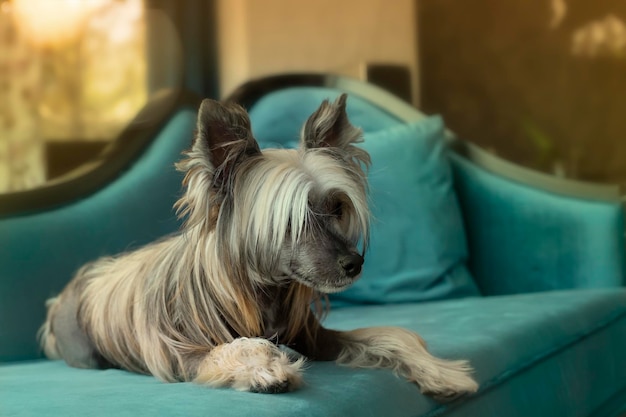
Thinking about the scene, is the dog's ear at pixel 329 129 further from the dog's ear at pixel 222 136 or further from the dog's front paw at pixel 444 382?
the dog's front paw at pixel 444 382

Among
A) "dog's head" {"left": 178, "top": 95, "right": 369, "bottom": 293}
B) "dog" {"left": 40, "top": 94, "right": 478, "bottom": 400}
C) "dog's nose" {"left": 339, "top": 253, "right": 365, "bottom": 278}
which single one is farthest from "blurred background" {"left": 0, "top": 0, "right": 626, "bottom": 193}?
"dog's nose" {"left": 339, "top": 253, "right": 365, "bottom": 278}

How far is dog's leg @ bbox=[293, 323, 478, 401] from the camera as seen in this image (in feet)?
5.33

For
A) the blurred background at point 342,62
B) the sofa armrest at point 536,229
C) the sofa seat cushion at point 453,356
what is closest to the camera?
the sofa seat cushion at point 453,356

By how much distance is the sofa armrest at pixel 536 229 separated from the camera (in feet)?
9.14

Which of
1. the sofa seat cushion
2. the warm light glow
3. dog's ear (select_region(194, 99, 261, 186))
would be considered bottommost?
the sofa seat cushion

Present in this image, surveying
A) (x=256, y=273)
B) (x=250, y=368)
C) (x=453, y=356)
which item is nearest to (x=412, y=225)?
(x=453, y=356)

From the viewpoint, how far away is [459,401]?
167 centimetres

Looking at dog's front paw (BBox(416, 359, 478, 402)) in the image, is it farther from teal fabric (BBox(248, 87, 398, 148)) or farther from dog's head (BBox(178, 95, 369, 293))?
teal fabric (BBox(248, 87, 398, 148))

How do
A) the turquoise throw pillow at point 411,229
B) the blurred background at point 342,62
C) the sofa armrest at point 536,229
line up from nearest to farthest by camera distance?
the turquoise throw pillow at point 411,229 < the sofa armrest at point 536,229 < the blurred background at point 342,62

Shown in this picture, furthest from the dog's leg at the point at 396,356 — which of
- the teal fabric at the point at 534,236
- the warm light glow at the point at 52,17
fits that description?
the warm light glow at the point at 52,17

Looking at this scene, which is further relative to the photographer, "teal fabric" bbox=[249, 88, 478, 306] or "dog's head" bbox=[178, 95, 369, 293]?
"teal fabric" bbox=[249, 88, 478, 306]

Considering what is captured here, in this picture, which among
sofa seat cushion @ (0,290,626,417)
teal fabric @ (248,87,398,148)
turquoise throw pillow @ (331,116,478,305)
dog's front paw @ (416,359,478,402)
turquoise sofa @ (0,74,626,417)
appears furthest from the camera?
teal fabric @ (248,87,398,148)

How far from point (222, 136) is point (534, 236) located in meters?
1.64

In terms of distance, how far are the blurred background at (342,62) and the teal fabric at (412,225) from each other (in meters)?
0.63
